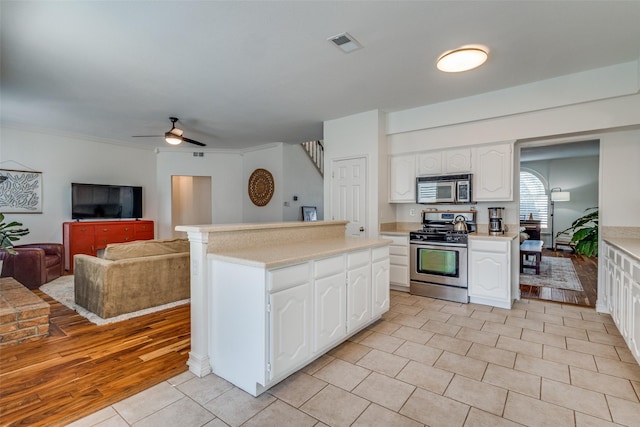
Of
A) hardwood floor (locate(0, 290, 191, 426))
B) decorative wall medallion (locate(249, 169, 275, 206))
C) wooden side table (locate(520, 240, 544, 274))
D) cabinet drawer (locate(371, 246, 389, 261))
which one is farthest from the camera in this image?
decorative wall medallion (locate(249, 169, 275, 206))

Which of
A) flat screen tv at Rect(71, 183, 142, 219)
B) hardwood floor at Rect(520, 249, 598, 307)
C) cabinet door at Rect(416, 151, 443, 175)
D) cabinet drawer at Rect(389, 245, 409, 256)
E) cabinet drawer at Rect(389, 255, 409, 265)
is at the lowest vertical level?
hardwood floor at Rect(520, 249, 598, 307)

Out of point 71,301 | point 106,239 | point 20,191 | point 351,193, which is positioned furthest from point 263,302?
point 20,191

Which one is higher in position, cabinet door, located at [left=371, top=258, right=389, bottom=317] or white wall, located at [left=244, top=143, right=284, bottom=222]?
white wall, located at [left=244, top=143, right=284, bottom=222]

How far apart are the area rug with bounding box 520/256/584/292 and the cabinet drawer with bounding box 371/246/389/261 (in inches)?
123

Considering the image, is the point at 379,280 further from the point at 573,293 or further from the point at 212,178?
the point at 212,178

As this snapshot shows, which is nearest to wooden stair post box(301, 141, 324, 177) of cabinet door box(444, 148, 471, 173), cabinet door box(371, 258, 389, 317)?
cabinet door box(444, 148, 471, 173)

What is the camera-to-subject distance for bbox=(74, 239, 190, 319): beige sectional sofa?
3.34 metres

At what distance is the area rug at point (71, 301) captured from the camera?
3.34 meters

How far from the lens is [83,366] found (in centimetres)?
239

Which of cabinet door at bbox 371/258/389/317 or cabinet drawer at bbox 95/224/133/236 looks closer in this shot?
cabinet door at bbox 371/258/389/317

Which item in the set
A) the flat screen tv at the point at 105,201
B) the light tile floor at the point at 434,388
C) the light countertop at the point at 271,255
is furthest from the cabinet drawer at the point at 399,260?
the flat screen tv at the point at 105,201

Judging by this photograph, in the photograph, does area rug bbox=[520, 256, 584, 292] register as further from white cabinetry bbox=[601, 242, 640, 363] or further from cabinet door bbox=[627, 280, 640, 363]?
cabinet door bbox=[627, 280, 640, 363]

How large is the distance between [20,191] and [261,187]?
14.0ft

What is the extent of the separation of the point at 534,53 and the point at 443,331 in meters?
2.79
